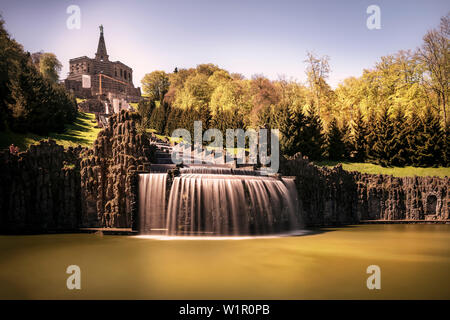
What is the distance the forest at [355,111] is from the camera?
1237 inches

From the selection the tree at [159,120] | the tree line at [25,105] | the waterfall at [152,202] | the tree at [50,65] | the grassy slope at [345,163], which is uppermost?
the tree at [50,65]

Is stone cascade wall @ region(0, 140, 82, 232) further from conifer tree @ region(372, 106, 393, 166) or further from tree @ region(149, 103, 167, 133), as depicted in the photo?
tree @ region(149, 103, 167, 133)

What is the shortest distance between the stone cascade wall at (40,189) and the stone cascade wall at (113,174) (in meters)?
0.60

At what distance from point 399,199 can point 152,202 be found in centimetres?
1677

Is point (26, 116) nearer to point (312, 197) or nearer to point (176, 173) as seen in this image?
point (176, 173)

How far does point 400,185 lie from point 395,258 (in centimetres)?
1349

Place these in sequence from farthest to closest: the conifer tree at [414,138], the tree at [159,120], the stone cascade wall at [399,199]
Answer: the tree at [159,120] < the conifer tree at [414,138] < the stone cascade wall at [399,199]

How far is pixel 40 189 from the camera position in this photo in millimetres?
15430

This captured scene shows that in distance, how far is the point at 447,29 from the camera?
108 feet

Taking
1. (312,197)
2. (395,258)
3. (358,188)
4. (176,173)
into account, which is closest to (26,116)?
(176,173)

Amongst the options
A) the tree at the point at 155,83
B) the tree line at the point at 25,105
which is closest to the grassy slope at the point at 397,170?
the tree line at the point at 25,105

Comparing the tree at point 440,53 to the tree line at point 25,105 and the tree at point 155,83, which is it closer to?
the tree line at point 25,105

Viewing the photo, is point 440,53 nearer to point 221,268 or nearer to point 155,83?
point 221,268
